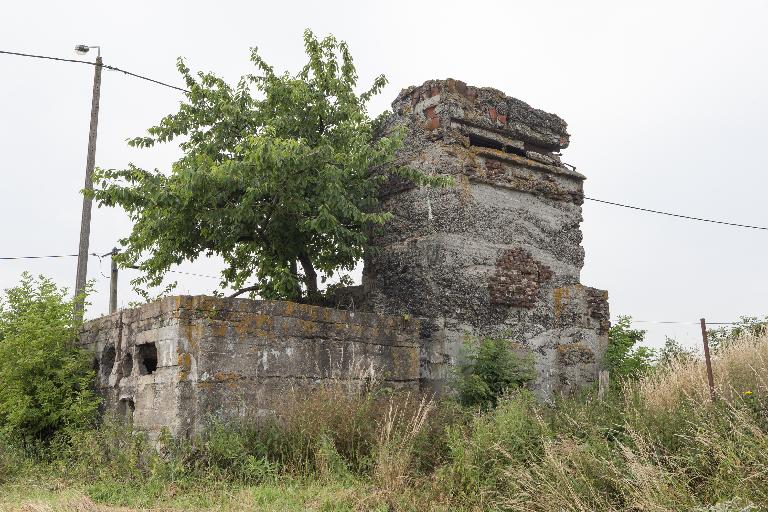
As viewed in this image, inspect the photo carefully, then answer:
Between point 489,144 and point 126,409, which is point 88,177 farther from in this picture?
point 489,144

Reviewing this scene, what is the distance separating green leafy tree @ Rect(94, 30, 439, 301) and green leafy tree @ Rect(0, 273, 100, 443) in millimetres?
1578

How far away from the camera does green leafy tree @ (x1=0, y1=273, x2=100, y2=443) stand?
30.5 ft

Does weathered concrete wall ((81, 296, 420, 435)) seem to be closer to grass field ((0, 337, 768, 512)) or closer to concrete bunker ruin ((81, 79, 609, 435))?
concrete bunker ruin ((81, 79, 609, 435))

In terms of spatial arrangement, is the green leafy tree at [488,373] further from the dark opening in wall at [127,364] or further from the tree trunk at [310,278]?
the dark opening in wall at [127,364]

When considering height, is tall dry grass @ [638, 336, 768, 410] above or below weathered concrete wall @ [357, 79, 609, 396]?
below

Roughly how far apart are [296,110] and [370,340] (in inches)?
148

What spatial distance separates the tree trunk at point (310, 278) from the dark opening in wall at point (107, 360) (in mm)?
2897

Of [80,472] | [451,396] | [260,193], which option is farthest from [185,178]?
[451,396]

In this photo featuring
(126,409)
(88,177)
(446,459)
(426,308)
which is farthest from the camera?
(88,177)

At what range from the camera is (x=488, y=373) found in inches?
363

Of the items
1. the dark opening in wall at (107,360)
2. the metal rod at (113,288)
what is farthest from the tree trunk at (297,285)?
the metal rod at (113,288)

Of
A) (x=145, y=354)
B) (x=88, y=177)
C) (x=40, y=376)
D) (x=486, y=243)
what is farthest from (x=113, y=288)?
(x=486, y=243)

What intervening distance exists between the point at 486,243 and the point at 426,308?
1313 millimetres

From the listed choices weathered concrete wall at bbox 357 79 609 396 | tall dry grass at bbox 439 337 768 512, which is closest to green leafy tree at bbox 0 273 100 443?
weathered concrete wall at bbox 357 79 609 396
